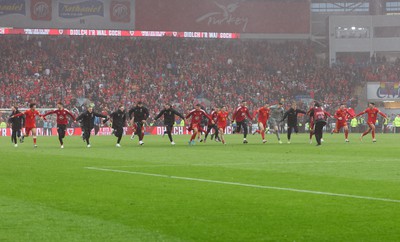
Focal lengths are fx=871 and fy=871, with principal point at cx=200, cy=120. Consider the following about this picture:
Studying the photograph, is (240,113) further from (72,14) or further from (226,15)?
(226,15)

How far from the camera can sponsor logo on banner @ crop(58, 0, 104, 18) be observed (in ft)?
258

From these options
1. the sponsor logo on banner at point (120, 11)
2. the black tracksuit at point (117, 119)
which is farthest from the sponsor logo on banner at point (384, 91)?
the black tracksuit at point (117, 119)

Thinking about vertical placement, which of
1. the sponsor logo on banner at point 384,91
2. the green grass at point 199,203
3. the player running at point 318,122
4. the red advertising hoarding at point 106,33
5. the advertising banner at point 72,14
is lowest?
the green grass at point 199,203

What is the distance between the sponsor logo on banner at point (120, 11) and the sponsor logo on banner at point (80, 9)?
1009 millimetres

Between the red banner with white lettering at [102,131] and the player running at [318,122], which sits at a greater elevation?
the player running at [318,122]

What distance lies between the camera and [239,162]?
25766mm

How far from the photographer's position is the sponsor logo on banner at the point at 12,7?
248 ft

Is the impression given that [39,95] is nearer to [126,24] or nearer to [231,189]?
[126,24]

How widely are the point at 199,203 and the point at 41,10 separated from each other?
219ft

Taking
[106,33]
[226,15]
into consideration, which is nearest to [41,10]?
[106,33]

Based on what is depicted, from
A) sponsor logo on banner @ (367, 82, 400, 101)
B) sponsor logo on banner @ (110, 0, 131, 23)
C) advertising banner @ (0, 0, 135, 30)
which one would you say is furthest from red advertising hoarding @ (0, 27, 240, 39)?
sponsor logo on banner @ (367, 82, 400, 101)

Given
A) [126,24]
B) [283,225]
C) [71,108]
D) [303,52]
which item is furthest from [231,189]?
[303,52]

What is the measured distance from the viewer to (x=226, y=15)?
85.2 meters

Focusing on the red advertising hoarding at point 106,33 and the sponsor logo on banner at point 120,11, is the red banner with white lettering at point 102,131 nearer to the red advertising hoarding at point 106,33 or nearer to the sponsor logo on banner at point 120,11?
the red advertising hoarding at point 106,33
